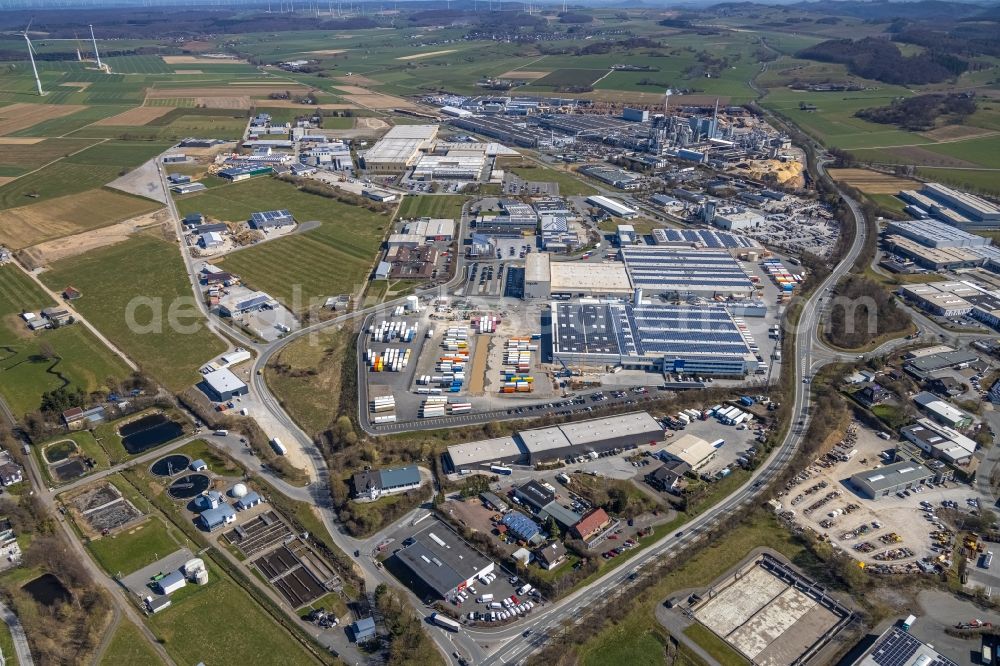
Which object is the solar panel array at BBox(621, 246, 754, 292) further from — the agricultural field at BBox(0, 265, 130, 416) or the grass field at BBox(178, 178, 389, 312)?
the agricultural field at BBox(0, 265, 130, 416)

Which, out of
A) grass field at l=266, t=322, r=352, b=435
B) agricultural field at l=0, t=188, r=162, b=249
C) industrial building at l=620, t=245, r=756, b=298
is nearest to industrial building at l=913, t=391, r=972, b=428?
industrial building at l=620, t=245, r=756, b=298

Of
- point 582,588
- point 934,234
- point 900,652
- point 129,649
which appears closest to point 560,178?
point 934,234

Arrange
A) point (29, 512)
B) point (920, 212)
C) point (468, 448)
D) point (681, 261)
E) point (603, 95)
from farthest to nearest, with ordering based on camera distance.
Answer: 1. point (603, 95)
2. point (920, 212)
3. point (681, 261)
4. point (468, 448)
5. point (29, 512)

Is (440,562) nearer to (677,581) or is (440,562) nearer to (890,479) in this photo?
(677,581)

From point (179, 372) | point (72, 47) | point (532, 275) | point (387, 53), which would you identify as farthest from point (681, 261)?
point (72, 47)

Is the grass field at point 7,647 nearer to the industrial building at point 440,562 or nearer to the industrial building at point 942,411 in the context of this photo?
the industrial building at point 440,562

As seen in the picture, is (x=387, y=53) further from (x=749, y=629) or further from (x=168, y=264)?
(x=749, y=629)
